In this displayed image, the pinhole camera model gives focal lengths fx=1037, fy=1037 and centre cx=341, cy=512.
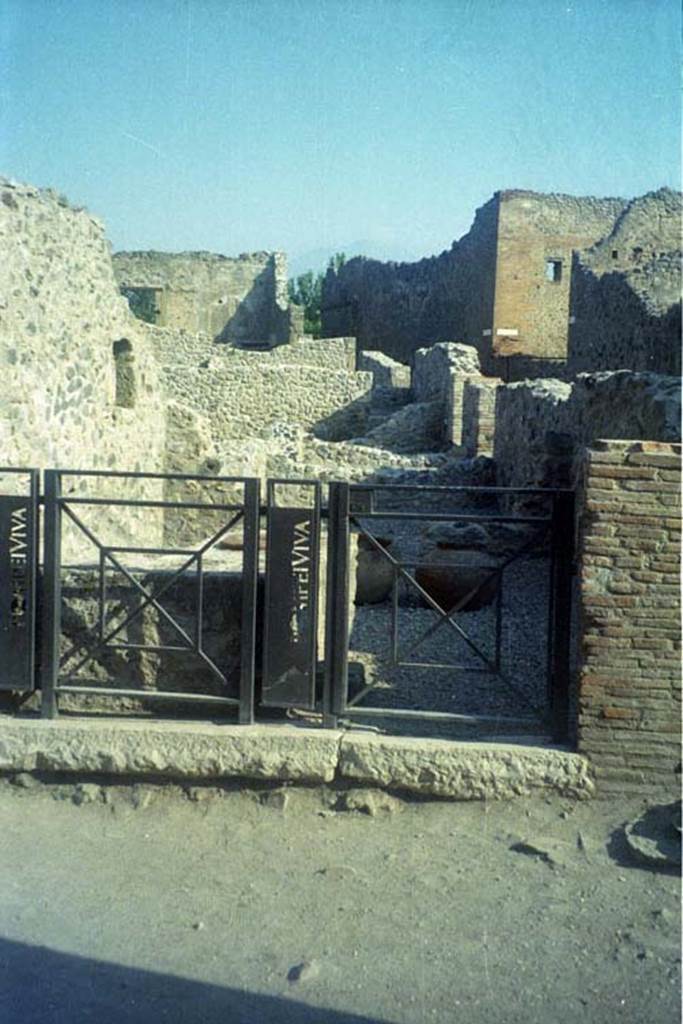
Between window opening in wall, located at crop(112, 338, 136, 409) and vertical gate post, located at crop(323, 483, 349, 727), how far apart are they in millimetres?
4983

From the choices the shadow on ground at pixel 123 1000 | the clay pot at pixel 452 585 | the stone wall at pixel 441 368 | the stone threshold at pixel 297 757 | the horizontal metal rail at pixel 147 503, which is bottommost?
the shadow on ground at pixel 123 1000

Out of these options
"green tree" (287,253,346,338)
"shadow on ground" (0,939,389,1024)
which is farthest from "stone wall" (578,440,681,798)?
"green tree" (287,253,346,338)

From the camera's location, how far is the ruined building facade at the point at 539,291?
15102 mm

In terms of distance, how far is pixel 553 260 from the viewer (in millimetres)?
27094

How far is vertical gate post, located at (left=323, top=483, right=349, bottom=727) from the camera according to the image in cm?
463

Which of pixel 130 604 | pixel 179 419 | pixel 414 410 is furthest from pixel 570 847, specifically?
pixel 414 410

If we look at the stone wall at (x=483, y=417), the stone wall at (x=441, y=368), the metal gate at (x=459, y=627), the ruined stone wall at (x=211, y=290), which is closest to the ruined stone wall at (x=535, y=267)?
the stone wall at (x=441, y=368)

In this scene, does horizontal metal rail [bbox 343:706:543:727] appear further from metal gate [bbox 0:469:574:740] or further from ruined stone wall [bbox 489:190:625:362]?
ruined stone wall [bbox 489:190:625:362]

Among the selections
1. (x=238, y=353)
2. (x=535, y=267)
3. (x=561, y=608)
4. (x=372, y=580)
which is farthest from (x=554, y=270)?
(x=561, y=608)

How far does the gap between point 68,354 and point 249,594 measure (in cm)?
392

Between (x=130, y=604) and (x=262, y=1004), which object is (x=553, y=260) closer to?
(x=130, y=604)

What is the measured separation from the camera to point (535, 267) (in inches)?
1059

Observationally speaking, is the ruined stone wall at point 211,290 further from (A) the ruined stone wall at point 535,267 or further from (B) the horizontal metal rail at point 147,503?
(B) the horizontal metal rail at point 147,503

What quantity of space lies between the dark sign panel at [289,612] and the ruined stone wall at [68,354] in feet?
9.50
